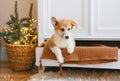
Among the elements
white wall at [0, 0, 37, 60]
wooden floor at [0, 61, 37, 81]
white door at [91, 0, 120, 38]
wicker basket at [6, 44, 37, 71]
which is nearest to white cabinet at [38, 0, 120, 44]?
white door at [91, 0, 120, 38]

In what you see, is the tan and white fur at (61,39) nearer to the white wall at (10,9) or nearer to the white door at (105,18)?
the white door at (105,18)

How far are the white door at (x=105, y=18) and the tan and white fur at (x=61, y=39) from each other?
0.26 meters

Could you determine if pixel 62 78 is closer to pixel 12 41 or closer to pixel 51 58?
pixel 51 58

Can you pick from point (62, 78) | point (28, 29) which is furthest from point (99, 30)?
point (28, 29)

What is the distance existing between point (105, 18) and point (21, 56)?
2.52 ft

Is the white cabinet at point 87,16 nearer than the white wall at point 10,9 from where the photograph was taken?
Yes

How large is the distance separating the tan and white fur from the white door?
0.86 ft

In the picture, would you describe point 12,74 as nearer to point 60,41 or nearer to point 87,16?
point 60,41

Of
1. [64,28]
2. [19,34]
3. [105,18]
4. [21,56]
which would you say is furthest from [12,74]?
[105,18]

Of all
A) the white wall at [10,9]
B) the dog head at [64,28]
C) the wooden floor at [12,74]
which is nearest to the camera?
the dog head at [64,28]

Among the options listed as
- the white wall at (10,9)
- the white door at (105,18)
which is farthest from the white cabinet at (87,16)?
the white wall at (10,9)

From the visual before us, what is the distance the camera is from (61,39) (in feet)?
5.22

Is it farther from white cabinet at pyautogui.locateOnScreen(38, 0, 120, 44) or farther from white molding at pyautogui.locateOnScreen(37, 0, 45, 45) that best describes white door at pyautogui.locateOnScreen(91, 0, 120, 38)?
white molding at pyautogui.locateOnScreen(37, 0, 45, 45)

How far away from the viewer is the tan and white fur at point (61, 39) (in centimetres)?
155
